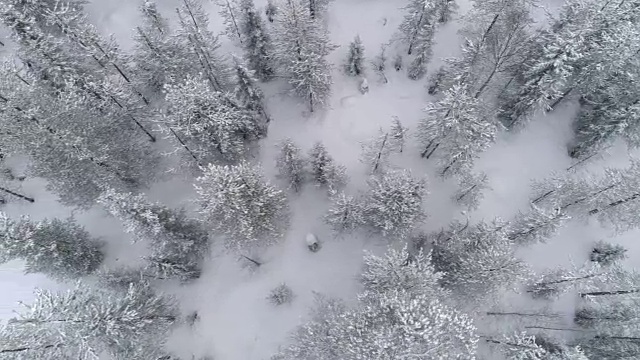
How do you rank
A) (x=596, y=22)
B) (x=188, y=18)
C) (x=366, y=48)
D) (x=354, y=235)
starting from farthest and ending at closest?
(x=366, y=48), (x=354, y=235), (x=188, y=18), (x=596, y=22)

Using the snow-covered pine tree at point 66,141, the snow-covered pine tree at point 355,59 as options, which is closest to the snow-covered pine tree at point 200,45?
the snow-covered pine tree at point 66,141

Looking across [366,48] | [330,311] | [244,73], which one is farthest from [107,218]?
[366,48]

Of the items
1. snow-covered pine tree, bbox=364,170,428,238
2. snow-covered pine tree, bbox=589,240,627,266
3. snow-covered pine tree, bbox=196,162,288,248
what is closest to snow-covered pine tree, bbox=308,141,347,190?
snow-covered pine tree, bbox=364,170,428,238

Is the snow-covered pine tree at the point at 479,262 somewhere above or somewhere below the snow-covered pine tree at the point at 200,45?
below

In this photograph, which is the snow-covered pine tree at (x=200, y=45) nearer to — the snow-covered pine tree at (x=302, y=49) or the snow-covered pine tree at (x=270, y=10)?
the snow-covered pine tree at (x=302, y=49)

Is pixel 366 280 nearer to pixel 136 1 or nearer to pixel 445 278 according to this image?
pixel 445 278

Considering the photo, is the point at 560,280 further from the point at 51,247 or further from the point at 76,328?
the point at 51,247

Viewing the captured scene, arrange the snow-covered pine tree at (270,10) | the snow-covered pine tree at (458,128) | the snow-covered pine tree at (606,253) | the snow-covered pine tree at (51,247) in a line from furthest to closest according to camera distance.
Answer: the snow-covered pine tree at (270,10) < the snow-covered pine tree at (606,253) < the snow-covered pine tree at (458,128) < the snow-covered pine tree at (51,247)
